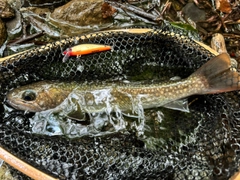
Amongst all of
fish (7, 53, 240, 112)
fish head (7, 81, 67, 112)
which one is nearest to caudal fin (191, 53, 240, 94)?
fish (7, 53, 240, 112)

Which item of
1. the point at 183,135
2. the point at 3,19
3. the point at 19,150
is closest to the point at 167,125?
the point at 183,135

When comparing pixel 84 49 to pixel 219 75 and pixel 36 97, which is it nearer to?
pixel 36 97

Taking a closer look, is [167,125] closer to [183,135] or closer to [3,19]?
[183,135]

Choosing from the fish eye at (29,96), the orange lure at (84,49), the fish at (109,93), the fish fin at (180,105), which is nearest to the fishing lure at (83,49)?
the orange lure at (84,49)

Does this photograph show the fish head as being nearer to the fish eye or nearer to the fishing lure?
the fish eye

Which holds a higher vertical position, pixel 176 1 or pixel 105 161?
pixel 176 1

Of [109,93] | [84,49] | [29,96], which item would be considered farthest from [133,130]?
[29,96]

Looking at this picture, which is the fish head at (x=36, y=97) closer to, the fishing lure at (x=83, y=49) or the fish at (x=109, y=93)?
the fish at (x=109, y=93)
